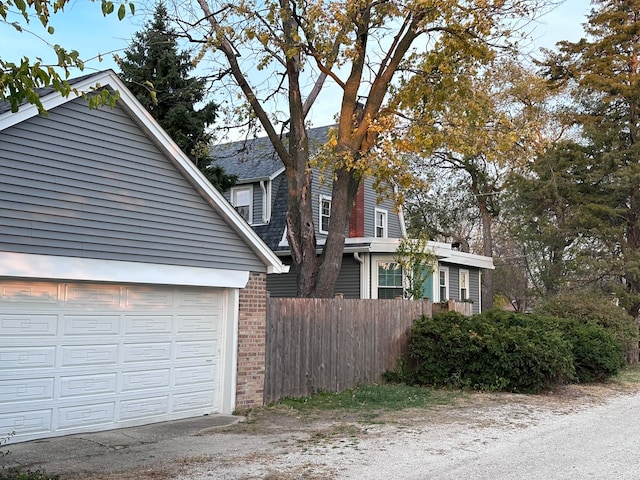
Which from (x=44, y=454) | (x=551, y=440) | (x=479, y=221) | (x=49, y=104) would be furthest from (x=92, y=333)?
(x=479, y=221)

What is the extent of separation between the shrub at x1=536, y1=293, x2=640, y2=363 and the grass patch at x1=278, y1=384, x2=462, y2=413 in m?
6.76

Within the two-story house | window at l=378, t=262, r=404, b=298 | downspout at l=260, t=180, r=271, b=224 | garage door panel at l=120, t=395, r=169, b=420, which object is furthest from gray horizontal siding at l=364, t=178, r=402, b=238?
garage door panel at l=120, t=395, r=169, b=420

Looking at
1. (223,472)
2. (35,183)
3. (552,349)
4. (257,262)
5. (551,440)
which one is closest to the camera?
(223,472)

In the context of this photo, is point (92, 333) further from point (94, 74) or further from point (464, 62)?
point (464, 62)

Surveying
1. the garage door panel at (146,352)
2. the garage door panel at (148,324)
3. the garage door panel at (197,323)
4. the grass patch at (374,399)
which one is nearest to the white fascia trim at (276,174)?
the grass patch at (374,399)

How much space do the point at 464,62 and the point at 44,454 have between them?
1247 cm

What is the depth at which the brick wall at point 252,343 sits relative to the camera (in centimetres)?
1172

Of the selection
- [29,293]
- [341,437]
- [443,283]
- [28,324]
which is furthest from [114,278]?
[443,283]

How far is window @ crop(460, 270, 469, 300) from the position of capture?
26.2 m

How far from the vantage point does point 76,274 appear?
9094 mm

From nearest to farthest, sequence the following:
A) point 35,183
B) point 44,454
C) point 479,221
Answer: point 44,454, point 35,183, point 479,221

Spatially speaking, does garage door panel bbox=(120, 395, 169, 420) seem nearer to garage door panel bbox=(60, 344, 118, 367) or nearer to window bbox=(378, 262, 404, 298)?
garage door panel bbox=(60, 344, 118, 367)

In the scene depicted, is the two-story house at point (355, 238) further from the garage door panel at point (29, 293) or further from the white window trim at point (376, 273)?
the garage door panel at point (29, 293)

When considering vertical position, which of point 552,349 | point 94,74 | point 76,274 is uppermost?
point 94,74
